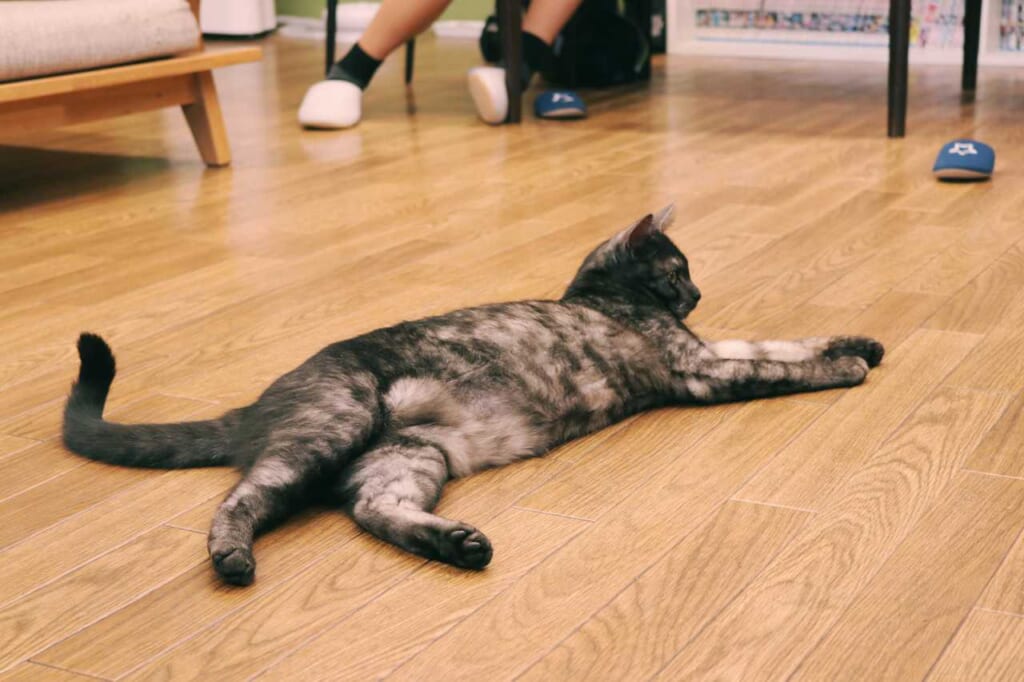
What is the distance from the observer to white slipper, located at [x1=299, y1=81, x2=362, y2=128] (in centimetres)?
408

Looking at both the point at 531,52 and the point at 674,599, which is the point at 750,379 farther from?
the point at 531,52

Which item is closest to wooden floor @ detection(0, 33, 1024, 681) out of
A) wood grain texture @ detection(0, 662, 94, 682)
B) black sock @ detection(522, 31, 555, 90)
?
wood grain texture @ detection(0, 662, 94, 682)

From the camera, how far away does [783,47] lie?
5.44 metres

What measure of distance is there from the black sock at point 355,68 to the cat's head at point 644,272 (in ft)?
7.99

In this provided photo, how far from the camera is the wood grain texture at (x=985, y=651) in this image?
111 cm

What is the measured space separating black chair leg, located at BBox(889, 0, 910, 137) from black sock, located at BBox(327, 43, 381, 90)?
1563mm

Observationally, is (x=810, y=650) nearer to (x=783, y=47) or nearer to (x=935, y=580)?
(x=935, y=580)

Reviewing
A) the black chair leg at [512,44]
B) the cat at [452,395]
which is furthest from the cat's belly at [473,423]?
the black chair leg at [512,44]

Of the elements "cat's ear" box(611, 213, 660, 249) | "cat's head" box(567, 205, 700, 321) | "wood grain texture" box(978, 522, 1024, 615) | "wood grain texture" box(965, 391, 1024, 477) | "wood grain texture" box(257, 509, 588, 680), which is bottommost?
"wood grain texture" box(257, 509, 588, 680)

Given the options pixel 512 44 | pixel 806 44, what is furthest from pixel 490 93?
pixel 806 44

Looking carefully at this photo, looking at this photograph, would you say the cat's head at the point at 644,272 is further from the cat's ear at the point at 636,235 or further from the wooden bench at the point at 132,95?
the wooden bench at the point at 132,95

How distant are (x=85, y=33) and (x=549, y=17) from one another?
5.17ft

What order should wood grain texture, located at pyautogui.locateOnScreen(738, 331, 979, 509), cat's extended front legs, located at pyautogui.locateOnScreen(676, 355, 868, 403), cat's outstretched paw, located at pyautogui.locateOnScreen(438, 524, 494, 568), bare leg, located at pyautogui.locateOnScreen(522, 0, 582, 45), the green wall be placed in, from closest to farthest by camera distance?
cat's outstretched paw, located at pyautogui.locateOnScreen(438, 524, 494, 568) < wood grain texture, located at pyautogui.locateOnScreen(738, 331, 979, 509) < cat's extended front legs, located at pyautogui.locateOnScreen(676, 355, 868, 403) < bare leg, located at pyautogui.locateOnScreen(522, 0, 582, 45) < the green wall

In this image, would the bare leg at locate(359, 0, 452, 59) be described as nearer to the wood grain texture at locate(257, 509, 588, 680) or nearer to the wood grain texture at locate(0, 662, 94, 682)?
the wood grain texture at locate(257, 509, 588, 680)
